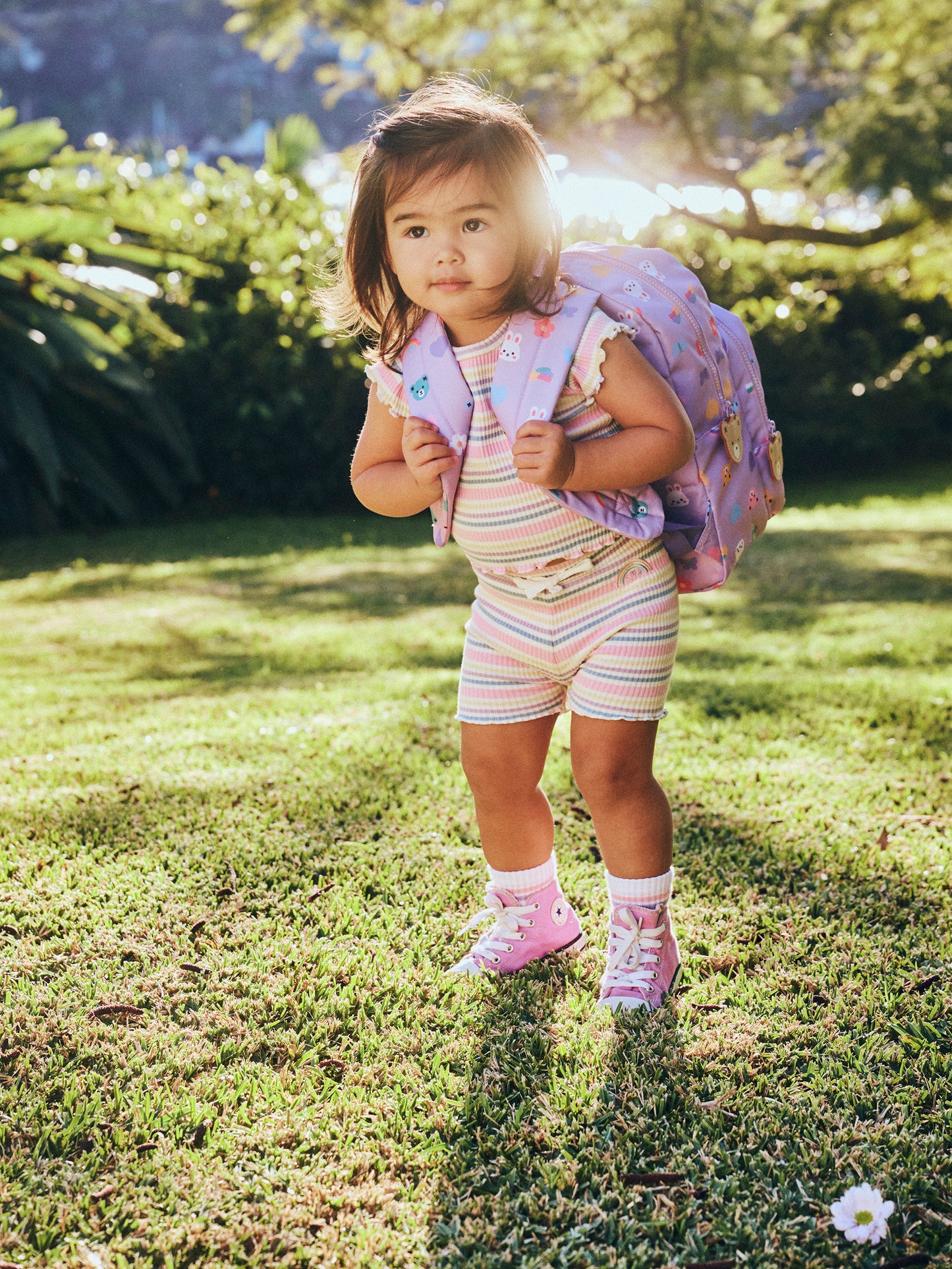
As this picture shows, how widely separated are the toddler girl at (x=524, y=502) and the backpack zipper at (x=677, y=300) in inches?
6.2

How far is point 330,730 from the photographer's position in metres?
3.60

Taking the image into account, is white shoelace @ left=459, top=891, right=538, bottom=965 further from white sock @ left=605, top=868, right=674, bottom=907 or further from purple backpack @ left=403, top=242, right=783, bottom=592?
purple backpack @ left=403, top=242, right=783, bottom=592

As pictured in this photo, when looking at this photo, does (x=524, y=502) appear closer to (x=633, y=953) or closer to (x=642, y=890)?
(x=642, y=890)

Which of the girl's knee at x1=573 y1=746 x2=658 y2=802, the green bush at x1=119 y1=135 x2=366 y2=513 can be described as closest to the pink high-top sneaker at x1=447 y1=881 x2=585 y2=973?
the girl's knee at x1=573 y1=746 x2=658 y2=802

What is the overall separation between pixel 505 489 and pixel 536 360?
22 cm

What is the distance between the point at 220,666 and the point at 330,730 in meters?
1.12

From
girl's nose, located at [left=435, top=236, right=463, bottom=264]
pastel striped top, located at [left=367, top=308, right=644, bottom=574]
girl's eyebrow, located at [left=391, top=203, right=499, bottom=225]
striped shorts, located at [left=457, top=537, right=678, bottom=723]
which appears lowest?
striped shorts, located at [left=457, top=537, right=678, bottom=723]

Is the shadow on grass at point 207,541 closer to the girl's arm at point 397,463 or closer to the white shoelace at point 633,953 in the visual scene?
the girl's arm at point 397,463

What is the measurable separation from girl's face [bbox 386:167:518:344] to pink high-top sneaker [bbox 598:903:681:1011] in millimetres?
1078

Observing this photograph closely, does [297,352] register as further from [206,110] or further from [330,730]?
[206,110]

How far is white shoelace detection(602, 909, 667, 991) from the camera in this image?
6.79 ft

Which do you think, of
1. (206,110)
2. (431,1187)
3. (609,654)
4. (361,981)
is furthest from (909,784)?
(206,110)

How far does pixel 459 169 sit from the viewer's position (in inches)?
71.6

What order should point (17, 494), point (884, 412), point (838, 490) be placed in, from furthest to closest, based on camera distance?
point (884, 412) → point (838, 490) → point (17, 494)
